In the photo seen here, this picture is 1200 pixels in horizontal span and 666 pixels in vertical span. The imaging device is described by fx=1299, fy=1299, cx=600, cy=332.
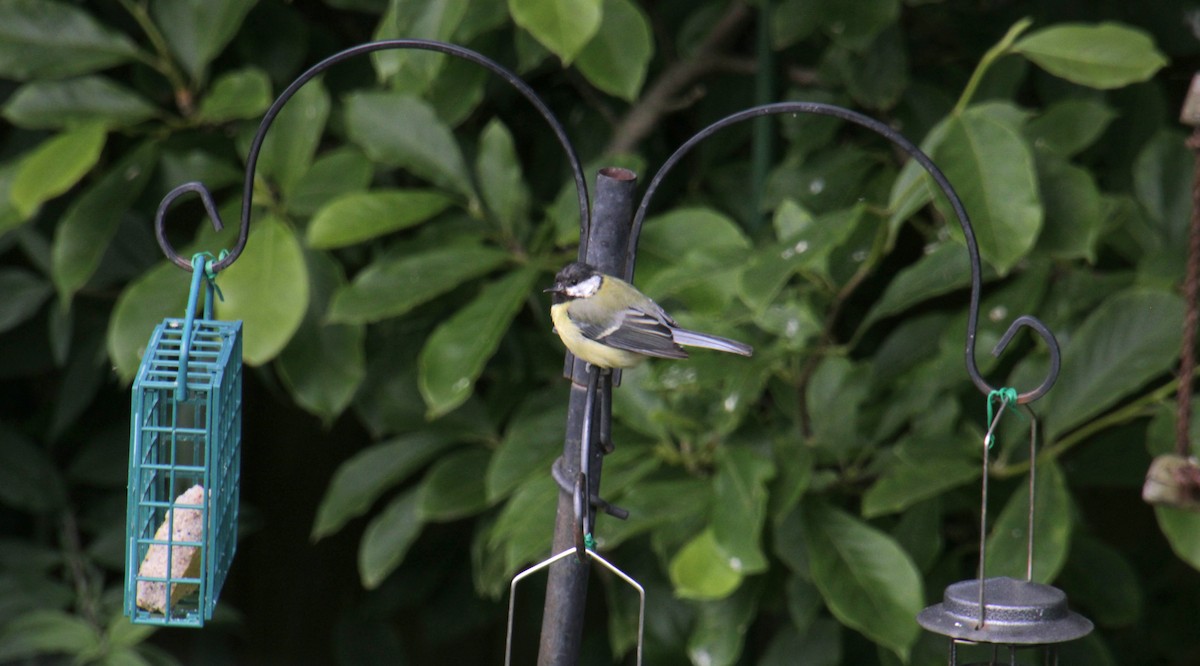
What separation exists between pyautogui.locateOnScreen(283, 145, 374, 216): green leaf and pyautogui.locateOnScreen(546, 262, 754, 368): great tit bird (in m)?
0.93

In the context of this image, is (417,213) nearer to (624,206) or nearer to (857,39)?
(857,39)

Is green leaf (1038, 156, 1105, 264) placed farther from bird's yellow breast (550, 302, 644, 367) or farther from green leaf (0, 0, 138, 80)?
green leaf (0, 0, 138, 80)

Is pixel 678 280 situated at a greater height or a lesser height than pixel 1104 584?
greater

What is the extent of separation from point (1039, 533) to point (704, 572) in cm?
48

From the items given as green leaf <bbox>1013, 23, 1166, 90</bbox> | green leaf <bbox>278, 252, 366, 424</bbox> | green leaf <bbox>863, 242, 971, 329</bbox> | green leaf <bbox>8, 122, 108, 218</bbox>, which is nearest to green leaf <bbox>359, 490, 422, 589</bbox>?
green leaf <bbox>278, 252, 366, 424</bbox>

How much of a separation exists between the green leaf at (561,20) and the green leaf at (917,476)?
2.47 feet

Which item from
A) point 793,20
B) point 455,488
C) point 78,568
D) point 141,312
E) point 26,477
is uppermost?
point 793,20

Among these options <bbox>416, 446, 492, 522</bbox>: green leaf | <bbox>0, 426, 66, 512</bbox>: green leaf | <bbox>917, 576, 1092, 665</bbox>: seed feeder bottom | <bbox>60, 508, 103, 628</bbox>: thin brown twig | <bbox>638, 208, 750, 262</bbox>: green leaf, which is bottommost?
<bbox>60, 508, 103, 628</bbox>: thin brown twig

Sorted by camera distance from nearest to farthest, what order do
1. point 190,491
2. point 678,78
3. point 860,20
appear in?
point 190,491
point 860,20
point 678,78

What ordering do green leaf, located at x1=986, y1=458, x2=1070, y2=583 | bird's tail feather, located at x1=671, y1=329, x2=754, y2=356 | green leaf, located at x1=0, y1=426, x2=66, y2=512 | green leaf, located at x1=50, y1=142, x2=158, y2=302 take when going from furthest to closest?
green leaf, located at x1=0, y1=426, x2=66, y2=512
green leaf, located at x1=50, y1=142, x2=158, y2=302
green leaf, located at x1=986, y1=458, x2=1070, y2=583
bird's tail feather, located at x1=671, y1=329, x2=754, y2=356

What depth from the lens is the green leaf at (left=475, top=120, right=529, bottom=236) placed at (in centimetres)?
212

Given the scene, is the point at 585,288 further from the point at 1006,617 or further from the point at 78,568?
the point at 78,568

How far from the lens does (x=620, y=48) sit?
192 cm

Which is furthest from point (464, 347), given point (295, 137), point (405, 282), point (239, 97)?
point (239, 97)
